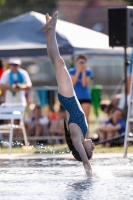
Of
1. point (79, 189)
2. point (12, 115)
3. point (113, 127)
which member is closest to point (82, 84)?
point (113, 127)

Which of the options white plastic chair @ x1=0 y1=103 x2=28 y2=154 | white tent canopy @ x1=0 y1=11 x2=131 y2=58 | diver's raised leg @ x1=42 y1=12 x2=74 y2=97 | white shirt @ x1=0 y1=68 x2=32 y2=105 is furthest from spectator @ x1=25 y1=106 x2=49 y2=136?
diver's raised leg @ x1=42 y1=12 x2=74 y2=97

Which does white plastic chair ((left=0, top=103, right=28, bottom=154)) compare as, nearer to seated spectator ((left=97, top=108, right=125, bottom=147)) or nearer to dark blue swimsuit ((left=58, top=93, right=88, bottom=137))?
seated spectator ((left=97, top=108, right=125, bottom=147))

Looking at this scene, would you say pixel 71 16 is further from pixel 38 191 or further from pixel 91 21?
pixel 38 191

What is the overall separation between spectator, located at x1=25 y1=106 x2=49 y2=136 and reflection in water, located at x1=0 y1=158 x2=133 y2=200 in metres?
4.66

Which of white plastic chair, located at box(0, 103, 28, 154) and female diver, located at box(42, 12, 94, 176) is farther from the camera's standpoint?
white plastic chair, located at box(0, 103, 28, 154)

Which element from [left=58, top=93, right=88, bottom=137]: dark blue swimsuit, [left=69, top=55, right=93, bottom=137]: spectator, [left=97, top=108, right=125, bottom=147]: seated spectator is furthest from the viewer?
[left=97, top=108, right=125, bottom=147]: seated spectator

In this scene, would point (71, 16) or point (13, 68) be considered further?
point (71, 16)

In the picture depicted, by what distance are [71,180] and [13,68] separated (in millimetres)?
6614

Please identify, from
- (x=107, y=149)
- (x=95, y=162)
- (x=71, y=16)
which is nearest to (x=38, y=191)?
(x=95, y=162)

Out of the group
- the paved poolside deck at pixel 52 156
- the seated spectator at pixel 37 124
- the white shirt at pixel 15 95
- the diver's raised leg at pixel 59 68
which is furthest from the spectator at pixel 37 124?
the diver's raised leg at pixel 59 68

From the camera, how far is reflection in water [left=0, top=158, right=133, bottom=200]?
7047 millimetres

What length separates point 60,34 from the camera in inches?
583

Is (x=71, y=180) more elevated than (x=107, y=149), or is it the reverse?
(x=71, y=180)

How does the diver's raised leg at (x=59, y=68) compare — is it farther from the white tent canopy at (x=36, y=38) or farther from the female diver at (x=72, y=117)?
the white tent canopy at (x=36, y=38)
